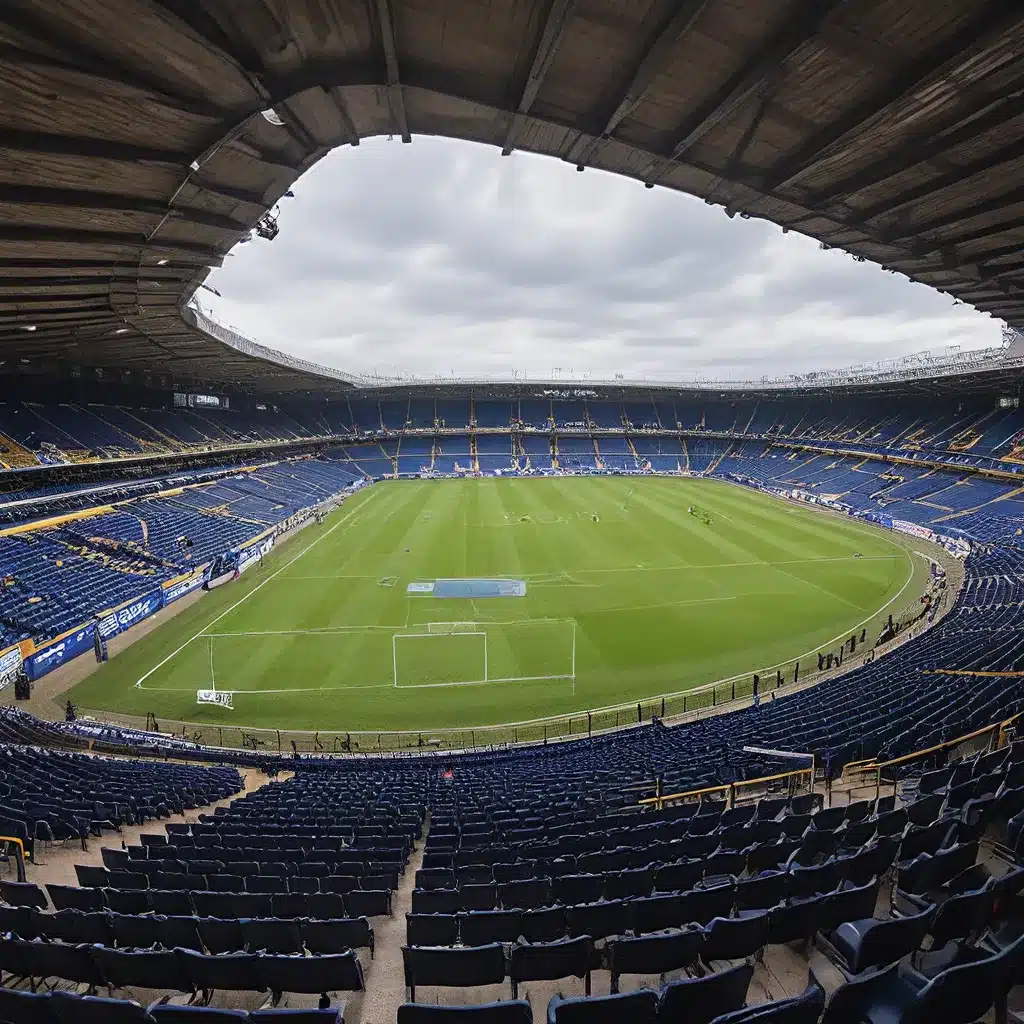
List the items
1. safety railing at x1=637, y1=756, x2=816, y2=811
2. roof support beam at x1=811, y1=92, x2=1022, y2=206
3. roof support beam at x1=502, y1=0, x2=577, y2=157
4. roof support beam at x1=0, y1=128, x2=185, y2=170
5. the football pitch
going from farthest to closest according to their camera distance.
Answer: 1. the football pitch
2. safety railing at x1=637, y1=756, x2=816, y2=811
3. roof support beam at x1=0, y1=128, x2=185, y2=170
4. roof support beam at x1=811, y1=92, x2=1022, y2=206
5. roof support beam at x1=502, y1=0, x2=577, y2=157

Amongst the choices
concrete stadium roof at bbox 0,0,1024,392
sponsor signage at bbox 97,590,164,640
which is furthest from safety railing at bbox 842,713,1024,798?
sponsor signage at bbox 97,590,164,640

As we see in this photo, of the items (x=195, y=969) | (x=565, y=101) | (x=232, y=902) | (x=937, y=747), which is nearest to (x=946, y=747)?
(x=937, y=747)

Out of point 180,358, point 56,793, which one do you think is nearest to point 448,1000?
point 56,793

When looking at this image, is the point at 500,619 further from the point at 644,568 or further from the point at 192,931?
the point at 192,931

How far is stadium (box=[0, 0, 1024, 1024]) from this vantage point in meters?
4.80

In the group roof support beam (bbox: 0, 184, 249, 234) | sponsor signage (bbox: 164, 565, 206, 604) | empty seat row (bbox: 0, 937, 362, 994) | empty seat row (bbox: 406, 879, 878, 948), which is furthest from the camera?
sponsor signage (bbox: 164, 565, 206, 604)

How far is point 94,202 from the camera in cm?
1055

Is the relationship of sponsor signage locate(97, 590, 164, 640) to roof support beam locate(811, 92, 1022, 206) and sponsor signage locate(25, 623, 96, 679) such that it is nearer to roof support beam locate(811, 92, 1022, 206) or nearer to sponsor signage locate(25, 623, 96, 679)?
sponsor signage locate(25, 623, 96, 679)

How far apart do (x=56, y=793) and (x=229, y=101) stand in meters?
12.7

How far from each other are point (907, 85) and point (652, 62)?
2859 mm

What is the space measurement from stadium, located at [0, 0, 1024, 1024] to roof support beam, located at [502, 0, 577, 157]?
0.06 m

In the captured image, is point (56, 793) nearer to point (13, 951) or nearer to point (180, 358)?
point (13, 951)

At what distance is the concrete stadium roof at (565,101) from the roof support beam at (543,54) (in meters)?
0.04

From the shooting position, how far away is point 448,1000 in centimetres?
497
